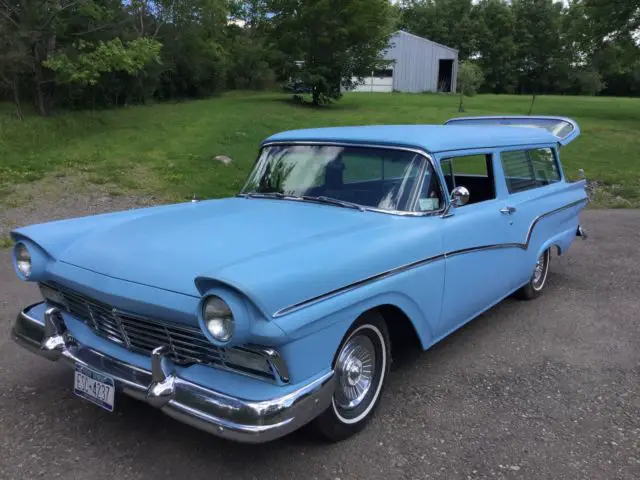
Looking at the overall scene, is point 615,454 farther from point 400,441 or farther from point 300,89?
point 300,89

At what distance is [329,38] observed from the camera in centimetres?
2117

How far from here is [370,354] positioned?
10.1 feet

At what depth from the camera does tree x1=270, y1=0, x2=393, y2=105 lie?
21047mm

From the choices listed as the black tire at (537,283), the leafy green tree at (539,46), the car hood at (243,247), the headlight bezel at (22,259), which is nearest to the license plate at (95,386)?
the car hood at (243,247)

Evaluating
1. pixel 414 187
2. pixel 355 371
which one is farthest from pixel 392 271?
pixel 414 187

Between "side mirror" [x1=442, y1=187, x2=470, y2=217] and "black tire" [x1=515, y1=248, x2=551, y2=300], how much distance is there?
1.81 metres

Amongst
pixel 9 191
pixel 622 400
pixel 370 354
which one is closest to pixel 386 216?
pixel 370 354

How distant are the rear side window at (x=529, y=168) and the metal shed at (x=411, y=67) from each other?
34.4 meters

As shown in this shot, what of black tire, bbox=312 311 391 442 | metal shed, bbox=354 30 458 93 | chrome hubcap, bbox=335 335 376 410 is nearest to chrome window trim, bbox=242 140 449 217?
black tire, bbox=312 311 391 442

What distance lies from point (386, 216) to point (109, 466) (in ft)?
6.69

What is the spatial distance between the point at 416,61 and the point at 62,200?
33951mm

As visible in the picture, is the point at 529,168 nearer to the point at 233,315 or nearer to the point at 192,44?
the point at 233,315

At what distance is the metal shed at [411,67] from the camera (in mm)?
38812

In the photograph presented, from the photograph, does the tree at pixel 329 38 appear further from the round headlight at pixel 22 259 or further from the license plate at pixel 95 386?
the license plate at pixel 95 386
